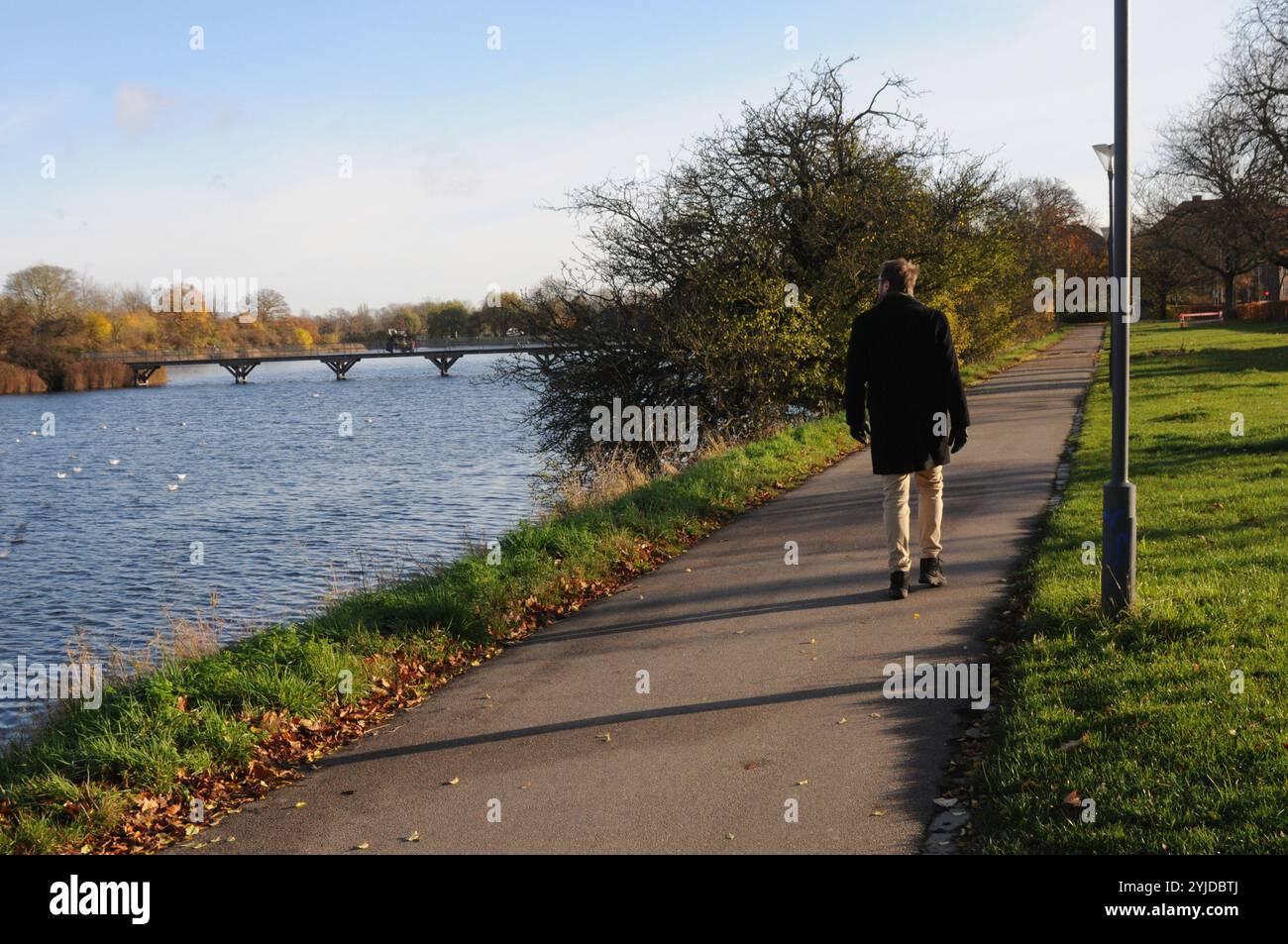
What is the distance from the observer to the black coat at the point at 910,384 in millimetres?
7617

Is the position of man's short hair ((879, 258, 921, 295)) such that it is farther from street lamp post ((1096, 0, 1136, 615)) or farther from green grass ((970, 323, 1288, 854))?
green grass ((970, 323, 1288, 854))

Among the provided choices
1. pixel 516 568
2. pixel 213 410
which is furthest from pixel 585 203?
pixel 213 410

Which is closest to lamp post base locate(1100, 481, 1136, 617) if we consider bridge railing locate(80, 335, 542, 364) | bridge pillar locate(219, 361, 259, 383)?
bridge railing locate(80, 335, 542, 364)

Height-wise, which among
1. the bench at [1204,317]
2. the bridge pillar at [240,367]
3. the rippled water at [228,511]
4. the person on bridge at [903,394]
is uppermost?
the bench at [1204,317]

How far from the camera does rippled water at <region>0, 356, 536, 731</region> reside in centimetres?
1511

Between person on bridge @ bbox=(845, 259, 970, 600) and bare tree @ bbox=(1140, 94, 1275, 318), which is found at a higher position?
bare tree @ bbox=(1140, 94, 1275, 318)

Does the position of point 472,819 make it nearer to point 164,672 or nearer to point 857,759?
point 857,759

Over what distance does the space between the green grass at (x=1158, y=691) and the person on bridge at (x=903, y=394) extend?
3.50 ft

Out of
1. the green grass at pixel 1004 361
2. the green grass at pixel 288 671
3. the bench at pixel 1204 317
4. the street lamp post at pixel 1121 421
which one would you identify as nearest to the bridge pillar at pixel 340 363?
the green grass at pixel 1004 361

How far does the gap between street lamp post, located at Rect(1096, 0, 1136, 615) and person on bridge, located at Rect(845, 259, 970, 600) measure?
1210 mm

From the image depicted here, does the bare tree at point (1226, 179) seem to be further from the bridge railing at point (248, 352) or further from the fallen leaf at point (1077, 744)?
the bridge railing at point (248, 352)

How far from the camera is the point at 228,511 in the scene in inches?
952

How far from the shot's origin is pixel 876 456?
776 centimetres

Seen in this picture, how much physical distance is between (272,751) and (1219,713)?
182 inches
